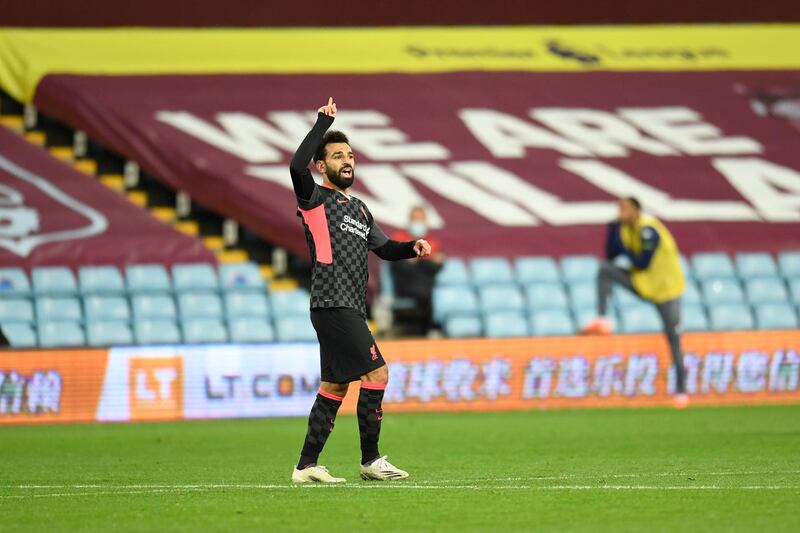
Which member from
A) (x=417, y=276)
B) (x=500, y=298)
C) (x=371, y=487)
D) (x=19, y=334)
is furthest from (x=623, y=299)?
(x=371, y=487)

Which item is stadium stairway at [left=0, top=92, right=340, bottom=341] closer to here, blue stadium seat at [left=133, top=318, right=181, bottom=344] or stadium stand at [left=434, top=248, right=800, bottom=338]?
blue stadium seat at [left=133, top=318, right=181, bottom=344]

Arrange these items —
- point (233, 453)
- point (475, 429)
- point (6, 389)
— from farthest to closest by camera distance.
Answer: point (6, 389)
point (475, 429)
point (233, 453)

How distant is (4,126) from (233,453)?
10.4 meters

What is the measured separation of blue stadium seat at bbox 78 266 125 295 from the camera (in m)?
17.2

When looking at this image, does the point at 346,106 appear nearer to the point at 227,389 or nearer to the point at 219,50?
the point at 219,50

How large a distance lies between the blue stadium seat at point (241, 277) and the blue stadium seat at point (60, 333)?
190 cm

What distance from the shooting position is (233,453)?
10.9m

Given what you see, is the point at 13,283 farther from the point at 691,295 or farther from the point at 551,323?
the point at 691,295

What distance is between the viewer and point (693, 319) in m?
18.5

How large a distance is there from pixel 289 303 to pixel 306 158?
10017mm

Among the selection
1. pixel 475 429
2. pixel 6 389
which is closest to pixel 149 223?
pixel 6 389

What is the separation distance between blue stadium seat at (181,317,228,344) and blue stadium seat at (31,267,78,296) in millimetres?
1370

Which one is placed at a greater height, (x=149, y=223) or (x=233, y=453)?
(x=149, y=223)

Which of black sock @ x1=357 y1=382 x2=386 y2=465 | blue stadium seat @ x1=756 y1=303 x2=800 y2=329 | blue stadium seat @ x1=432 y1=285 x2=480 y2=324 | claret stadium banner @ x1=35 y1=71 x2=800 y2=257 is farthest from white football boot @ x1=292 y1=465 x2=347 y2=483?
blue stadium seat @ x1=756 y1=303 x2=800 y2=329
